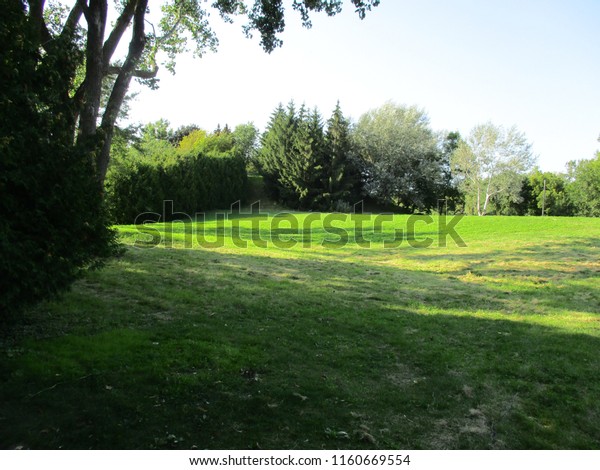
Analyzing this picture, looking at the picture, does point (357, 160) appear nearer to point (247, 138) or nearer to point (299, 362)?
point (247, 138)

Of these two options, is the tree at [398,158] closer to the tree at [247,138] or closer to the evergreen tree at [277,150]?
the evergreen tree at [277,150]

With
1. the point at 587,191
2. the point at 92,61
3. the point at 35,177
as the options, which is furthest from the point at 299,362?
the point at 587,191

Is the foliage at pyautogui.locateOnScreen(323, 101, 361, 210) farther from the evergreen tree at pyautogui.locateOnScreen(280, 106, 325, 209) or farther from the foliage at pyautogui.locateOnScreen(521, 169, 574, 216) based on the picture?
the foliage at pyautogui.locateOnScreen(521, 169, 574, 216)

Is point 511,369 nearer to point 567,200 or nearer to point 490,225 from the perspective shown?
point 490,225

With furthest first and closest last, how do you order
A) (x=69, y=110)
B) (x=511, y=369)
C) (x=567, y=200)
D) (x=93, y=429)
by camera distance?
(x=567, y=200), (x=511, y=369), (x=69, y=110), (x=93, y=429)

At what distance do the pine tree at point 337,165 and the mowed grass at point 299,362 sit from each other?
27.8 metres

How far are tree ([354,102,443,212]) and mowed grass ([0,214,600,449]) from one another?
3026cm

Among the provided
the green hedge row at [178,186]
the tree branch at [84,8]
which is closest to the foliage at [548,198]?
the green hedge row at [178,186]

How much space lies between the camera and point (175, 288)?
29.9ft

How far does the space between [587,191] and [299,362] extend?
67145mm

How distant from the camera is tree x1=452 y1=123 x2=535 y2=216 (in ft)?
168

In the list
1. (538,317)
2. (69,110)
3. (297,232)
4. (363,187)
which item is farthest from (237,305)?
(363,187)

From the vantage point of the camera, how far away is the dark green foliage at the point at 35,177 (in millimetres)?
4508

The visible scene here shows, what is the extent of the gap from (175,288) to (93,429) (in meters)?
5.31
